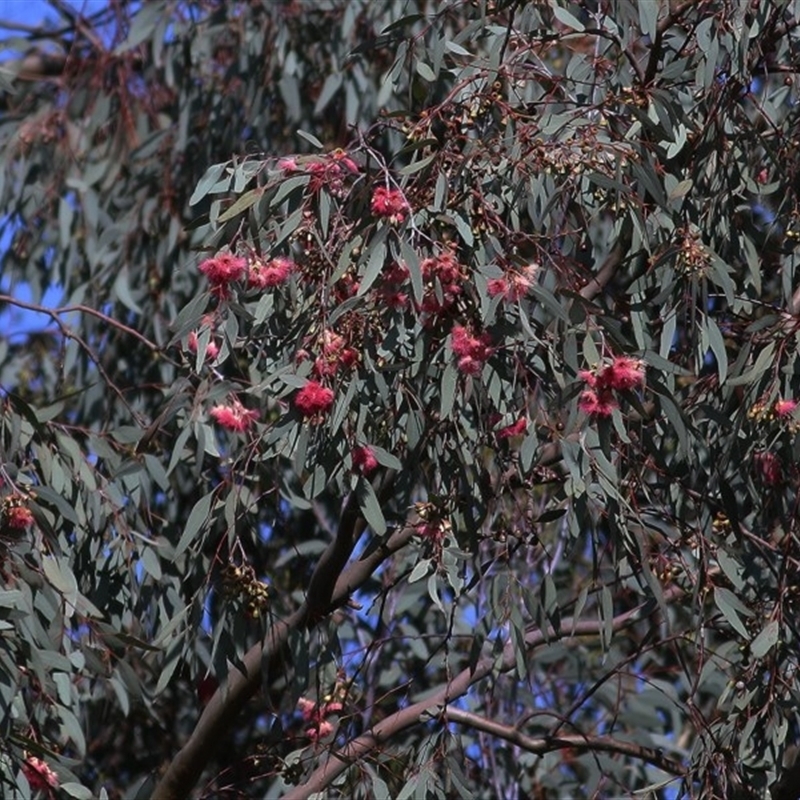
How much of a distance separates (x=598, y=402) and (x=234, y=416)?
672 millimetres

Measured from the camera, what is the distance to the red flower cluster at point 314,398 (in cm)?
236

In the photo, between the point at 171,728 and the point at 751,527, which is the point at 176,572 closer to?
the point at 751,527

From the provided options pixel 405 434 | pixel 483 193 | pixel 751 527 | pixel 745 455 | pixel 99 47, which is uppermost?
pixel 99 47

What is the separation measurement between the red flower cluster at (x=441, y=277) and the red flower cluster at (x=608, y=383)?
0.63 feet

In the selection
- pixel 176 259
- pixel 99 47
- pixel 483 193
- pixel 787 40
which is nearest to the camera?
pixel 483 193

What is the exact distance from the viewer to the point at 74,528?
3.01m

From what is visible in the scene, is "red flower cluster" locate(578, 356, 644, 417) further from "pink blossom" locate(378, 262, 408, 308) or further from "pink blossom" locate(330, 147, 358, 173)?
"pink blossom" locate(330, 147, 358, 173)

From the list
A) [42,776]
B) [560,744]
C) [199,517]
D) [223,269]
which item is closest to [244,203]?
[223,269]

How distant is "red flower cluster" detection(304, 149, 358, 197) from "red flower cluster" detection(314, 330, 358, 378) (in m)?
0.21

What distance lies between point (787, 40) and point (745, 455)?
27.3 inches

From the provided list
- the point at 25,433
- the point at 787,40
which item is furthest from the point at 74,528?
the point at 787,40

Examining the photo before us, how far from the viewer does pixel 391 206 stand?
92.5 inches

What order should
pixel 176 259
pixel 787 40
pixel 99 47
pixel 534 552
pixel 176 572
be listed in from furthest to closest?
pixel 99 47, pixel 176 259, pixel 534 552, pixel 176 572, pixel 787 40

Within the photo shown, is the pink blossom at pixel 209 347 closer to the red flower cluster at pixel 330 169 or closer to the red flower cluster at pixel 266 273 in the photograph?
the red flower cluster at pixel 266 273
